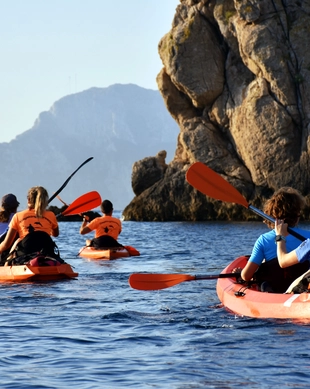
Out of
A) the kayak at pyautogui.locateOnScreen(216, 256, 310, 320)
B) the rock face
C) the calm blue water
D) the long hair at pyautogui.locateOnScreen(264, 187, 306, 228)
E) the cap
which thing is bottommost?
the calm blue water

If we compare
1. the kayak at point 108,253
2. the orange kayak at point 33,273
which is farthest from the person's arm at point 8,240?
the kayak at point 108,253

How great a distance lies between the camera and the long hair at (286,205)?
28.6 ft

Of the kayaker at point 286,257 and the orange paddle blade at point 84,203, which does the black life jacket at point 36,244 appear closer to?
the orange paddle blade at point 84,203

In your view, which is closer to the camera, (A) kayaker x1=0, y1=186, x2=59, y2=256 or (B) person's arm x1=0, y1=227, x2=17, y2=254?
(A) kayaker x1=0, y1=186, x2=59, y2=256

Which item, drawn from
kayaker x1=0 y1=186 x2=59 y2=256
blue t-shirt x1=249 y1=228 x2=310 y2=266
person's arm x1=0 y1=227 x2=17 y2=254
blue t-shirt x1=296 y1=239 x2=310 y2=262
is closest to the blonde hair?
kayaker x1=0 y1=186 x2=59 y2=256

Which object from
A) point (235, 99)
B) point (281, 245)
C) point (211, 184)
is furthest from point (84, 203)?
point (235, 99)

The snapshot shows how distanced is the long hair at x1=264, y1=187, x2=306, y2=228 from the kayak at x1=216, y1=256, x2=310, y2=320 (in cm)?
81

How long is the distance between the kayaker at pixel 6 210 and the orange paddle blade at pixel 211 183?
11.1ft

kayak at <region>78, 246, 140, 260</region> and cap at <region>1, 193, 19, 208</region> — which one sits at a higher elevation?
cap at <region>1, 193, 19, 208</region>

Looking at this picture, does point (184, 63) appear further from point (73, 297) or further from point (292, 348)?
point (292, 348)

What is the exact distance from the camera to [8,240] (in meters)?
13.2

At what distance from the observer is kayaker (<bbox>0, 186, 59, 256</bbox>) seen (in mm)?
12711

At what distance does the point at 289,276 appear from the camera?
941cm

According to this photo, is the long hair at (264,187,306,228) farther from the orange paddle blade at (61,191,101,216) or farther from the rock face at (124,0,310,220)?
the rock face at (124,0,310,220)
